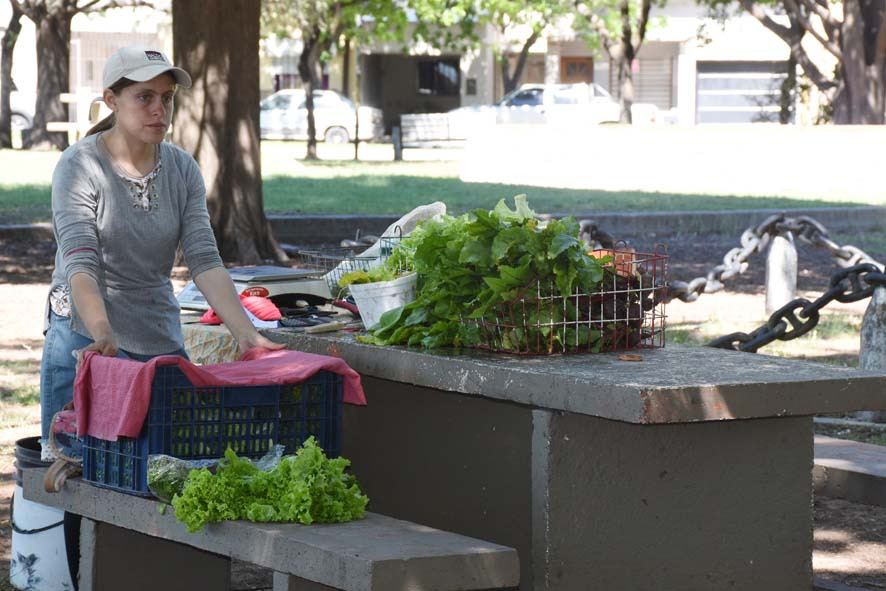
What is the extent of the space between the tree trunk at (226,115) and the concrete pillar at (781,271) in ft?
14.9

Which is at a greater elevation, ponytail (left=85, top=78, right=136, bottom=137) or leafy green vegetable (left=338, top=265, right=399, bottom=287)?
ponytail (left=85, top=78, right=136, bottom=137)

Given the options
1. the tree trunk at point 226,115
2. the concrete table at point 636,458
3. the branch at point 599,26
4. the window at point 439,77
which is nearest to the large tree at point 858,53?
the branch at point 599,26

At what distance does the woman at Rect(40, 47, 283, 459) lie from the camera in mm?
4312

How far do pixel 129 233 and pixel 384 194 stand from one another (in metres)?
16.3

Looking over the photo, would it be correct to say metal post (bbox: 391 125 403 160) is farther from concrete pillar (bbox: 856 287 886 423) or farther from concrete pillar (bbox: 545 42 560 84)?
concrete pillar (bbox: 545 42 560 84)

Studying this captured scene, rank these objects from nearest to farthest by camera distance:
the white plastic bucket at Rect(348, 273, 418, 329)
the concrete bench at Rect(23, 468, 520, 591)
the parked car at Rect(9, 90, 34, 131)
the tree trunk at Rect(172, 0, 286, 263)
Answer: the concrete bench at Rect(23, 468, 520, 591) → the white plastic bucket at Rect(348, 273, 418, 329) → the tree trunk at Rect(172, 0, 286, 263) → the parked car at Rect(9, 90, 34, 131)

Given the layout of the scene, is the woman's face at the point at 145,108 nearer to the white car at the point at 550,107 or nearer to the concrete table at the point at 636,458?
the concrete table at the point at 636,458

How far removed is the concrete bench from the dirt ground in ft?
2.38

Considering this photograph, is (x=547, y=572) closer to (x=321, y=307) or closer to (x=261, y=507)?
(x=261, y=507)

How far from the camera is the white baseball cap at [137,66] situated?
14.1ft

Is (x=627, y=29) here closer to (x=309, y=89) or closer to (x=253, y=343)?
(x=309, y=89)

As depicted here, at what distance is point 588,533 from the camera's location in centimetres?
397

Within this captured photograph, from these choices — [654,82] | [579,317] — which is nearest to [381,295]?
[579,317]

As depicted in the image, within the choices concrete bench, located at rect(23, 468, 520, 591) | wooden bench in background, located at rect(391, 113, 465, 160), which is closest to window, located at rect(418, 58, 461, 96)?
wooden bench in background, located at rect(391, 113, 465, 160)
